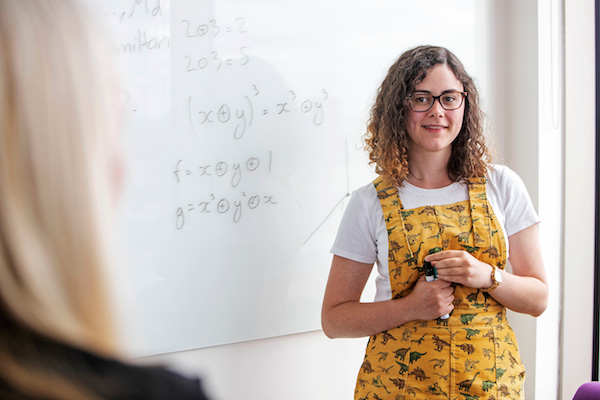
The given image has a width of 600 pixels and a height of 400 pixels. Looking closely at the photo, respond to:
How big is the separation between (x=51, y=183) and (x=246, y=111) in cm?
129

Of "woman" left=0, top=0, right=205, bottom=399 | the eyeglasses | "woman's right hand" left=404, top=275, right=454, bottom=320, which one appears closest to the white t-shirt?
"woman's right hand" left=404, top=275, right=454, bottom=320

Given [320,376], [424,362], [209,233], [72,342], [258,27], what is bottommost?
[320,376]

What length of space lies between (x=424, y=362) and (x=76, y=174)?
1.20 meters

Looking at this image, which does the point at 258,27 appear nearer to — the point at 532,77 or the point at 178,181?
the point at 178,181

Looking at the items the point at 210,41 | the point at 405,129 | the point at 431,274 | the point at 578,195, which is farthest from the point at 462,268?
the point at 578,195

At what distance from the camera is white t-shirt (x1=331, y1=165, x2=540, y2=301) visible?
4.95ft

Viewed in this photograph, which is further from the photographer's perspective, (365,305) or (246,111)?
(246,111)

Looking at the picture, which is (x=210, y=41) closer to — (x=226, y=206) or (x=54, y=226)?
(x=226, y=206)

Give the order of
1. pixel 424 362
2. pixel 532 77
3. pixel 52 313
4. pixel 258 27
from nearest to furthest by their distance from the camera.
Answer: pixel 52 313 → pixel 424 362 → pixel 258 27 → pixel 532 77

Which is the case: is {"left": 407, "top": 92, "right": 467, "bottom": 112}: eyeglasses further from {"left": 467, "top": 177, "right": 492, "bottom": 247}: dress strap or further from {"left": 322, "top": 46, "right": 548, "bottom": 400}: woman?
{"left": 467, "top": 177, "right": 492, "bottom": 247}: dress strap

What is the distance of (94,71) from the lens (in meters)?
0.48

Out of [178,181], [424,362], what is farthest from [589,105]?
[178,181]

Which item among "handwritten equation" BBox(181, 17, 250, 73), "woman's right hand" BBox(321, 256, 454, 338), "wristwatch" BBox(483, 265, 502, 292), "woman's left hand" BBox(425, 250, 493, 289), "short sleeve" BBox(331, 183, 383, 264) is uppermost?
"handwritten equation" BBox(181, 17, 250, 73)

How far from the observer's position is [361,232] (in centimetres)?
152
